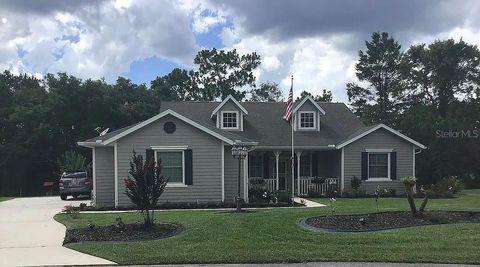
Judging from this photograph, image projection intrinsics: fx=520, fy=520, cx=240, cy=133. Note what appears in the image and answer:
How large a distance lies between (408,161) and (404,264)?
1861 centimetres

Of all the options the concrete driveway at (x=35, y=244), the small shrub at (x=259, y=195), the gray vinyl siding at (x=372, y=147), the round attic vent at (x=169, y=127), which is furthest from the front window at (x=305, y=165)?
the concrete driveway at (x=35, y=244)

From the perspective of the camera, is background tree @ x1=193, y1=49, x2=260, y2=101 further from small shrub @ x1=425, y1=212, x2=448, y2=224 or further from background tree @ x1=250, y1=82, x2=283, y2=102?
small shrub @ x1=425, y1=212, x2=448, y2=224

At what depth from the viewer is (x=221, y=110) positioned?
1107 inches

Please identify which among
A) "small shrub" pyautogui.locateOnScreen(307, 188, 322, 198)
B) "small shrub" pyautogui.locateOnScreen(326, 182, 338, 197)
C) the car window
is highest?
the car window

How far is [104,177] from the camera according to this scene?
21.8m

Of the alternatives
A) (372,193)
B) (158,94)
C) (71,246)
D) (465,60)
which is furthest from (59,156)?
(465,60)

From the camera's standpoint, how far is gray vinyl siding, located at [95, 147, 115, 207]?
21.7 meters

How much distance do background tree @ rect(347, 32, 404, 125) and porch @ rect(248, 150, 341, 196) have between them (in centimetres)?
2976

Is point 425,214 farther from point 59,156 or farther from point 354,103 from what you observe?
point 354,103

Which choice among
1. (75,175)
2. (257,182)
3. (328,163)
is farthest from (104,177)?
(328,163)

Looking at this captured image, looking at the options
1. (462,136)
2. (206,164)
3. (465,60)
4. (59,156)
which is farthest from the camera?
(465,60)

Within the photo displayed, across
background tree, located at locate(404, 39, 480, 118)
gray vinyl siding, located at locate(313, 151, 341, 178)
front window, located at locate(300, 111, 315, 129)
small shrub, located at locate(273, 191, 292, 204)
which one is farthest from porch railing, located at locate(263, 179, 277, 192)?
background tree, located at locate(404, 39, 480, 118)

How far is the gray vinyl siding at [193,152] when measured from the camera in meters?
21.2

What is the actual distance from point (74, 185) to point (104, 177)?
506 cm
